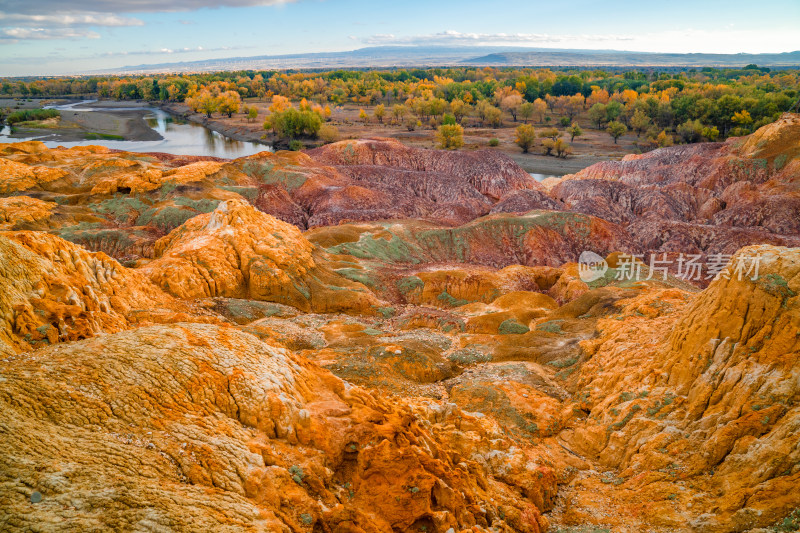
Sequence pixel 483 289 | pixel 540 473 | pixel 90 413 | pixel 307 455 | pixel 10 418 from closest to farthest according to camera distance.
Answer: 1. pixel 10 418
2. pixel 90 413
3. pixel 307 455
4. pixel 540 473
5. pixel 483 289

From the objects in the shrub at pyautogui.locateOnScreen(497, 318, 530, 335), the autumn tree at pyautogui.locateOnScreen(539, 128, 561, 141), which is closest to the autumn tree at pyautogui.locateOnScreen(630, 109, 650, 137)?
the autumn tree at pyautogui.locateOnScreen(539, 128, 561, 141)

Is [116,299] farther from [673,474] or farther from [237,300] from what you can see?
[673,474]

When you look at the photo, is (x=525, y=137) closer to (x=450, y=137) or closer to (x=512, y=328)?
(x=450, y=137)

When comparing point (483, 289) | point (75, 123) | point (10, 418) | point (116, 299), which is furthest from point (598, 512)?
point (75, 123)

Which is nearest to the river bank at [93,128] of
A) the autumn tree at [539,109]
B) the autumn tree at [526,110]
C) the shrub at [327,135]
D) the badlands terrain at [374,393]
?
the shrub at [327,135]

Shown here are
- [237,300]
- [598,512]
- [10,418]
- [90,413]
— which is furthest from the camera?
[237,300]

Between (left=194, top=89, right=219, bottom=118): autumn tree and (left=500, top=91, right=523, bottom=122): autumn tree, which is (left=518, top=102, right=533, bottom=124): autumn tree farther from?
(left=194, top=89, right=219, bottom=118): autumn tree

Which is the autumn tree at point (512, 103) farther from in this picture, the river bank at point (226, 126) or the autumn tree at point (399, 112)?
the river bank at point (226, 126)
